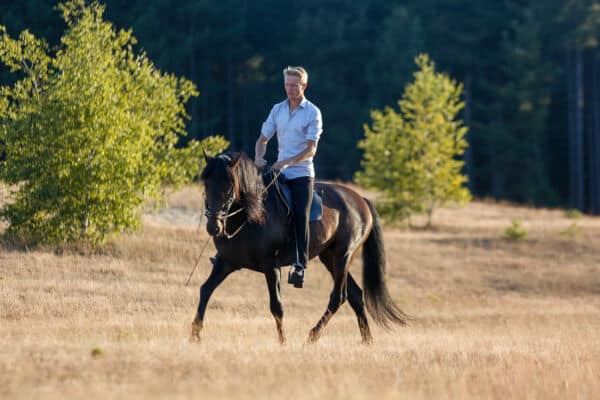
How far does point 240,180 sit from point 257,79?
44642mm

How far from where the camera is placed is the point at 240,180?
988cm

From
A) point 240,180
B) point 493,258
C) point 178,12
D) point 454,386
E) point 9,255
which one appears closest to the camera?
point 454,386

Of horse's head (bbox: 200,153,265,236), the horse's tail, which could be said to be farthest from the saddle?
the horse's tail

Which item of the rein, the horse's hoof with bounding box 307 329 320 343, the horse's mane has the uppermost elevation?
the horse's mane

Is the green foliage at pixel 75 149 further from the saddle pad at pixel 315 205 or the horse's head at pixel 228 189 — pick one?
the horse's head at pixel 228 189

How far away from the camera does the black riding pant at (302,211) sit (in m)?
10.6

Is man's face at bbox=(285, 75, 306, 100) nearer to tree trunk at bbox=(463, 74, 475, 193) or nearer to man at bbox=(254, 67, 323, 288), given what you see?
man at bbox=(254, 67, 323, 288)

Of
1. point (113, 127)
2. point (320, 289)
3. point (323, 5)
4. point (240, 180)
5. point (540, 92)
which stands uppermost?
point (323, 5)

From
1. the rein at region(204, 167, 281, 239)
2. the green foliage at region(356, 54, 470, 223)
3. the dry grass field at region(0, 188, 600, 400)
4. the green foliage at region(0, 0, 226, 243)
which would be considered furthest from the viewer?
the green foliage at region(356, 54, 470, 223)

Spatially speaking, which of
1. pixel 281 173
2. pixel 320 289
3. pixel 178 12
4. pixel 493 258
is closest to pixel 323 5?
pixel 178 12

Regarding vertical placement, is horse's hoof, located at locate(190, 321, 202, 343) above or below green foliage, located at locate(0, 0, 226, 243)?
below

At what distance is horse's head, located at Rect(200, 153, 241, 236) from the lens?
9.30 metres

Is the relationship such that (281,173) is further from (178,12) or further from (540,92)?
(540,92)

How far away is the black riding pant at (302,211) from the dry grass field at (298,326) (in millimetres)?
1100
